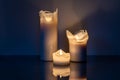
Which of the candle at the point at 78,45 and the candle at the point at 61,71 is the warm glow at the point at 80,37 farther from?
the candle at the point at 61,71

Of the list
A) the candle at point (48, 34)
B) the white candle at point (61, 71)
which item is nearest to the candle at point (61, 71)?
the white candle at point (61, 71)

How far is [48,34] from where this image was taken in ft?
4.04

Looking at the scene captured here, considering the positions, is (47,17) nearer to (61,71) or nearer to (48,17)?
(48,17)

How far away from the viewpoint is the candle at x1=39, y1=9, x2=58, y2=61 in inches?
47.9

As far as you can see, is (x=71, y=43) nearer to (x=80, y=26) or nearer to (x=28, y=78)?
(x=80, y=26)

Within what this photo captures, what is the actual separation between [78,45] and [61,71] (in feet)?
0.55

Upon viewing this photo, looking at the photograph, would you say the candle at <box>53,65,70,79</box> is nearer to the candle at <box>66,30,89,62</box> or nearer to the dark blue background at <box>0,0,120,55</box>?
the candle at <box>66,30,89,62</box>

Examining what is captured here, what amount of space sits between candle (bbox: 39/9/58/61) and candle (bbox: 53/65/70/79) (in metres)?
0.11

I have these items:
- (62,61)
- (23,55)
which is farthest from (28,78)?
(23,55)

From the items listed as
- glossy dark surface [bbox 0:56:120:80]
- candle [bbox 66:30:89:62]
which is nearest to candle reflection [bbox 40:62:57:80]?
glossy dark surface [bbox 0:56:120:80]

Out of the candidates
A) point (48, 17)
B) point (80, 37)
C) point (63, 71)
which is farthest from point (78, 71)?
point (48, 17)

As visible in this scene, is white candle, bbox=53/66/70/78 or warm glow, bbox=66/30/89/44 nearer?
white candle, bbox=53/66/70/78

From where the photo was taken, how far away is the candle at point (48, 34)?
1216 millimetres

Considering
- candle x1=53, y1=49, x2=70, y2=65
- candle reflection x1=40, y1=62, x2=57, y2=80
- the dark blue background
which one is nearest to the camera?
candle reflection x1=40, y1=62, x2=57, y2=80
